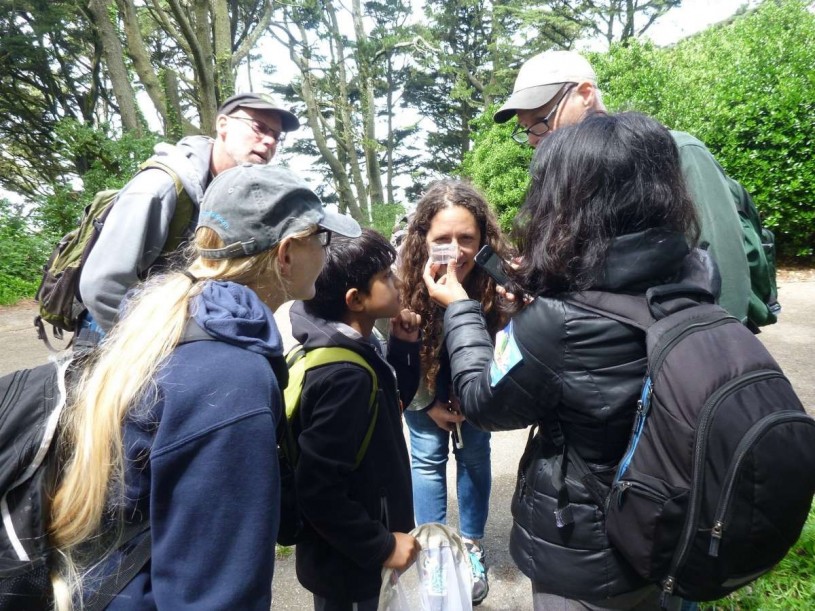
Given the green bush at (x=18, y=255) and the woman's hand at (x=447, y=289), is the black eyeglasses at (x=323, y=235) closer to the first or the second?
the woman's hand at (x=447, y=289)

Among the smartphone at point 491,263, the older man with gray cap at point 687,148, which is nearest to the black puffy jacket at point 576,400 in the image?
the smartphone at point 491,263

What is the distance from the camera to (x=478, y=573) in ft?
8.70

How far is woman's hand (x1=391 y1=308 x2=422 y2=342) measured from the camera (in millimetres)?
2434

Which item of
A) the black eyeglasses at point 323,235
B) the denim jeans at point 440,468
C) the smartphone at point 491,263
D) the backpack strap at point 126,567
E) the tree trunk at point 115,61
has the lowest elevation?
the denim jeans at point 440,468

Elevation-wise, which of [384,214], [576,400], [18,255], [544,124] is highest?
[544,124]

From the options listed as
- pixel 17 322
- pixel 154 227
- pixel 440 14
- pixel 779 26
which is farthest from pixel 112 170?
pixel 440 14

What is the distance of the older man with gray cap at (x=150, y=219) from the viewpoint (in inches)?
89.0

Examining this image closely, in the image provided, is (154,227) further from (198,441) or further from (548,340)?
(548,340)

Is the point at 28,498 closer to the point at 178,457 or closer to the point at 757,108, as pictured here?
the point at 178,457

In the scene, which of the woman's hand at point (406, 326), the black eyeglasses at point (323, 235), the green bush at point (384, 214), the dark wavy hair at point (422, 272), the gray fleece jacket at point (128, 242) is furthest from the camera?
the green bush at point (384, 214)

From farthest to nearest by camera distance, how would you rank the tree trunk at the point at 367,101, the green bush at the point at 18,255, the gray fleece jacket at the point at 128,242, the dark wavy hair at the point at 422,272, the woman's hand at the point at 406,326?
1. the tree trunk at the point at 367,101
2. the green bush at the point at 18,255
3. the dark wavy hair at the point at 422,272
4. the woman's hand at the point at 406,326
5. the gray fleece jacket at the point at 128,242

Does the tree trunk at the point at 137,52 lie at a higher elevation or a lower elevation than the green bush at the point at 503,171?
higher

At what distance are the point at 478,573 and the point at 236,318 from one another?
6.93 ft

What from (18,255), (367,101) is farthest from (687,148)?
(367,101)
